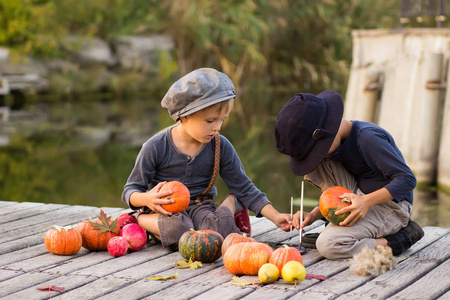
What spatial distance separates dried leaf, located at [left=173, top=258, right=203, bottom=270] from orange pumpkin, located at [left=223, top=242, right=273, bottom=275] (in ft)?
0.62

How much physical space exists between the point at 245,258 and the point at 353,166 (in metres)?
0.91

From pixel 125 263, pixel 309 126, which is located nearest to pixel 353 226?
pixel 309 126

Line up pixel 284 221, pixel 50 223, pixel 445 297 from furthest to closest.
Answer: pixel 50 223 → pixel 284 221 → pixel 445 297

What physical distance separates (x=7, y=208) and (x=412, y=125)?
580 centimetres

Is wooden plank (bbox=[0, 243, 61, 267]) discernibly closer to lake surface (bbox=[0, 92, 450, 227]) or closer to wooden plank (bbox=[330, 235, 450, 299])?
wooden plank (bbox=[330, 235, 450, 299])

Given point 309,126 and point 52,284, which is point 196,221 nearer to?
A: point 309,126

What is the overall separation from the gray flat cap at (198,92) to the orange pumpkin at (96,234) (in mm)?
722

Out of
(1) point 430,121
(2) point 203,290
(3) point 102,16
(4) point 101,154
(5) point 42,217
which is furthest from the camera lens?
(3) point 102,16

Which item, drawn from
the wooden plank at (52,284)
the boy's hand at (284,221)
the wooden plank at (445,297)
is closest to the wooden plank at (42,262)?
the wooden plank at (52,284)

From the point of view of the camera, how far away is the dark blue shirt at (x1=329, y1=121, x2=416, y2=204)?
359 centimetres

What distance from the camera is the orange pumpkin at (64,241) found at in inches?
144

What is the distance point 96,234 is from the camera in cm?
377

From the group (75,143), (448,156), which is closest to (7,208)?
(448,156)

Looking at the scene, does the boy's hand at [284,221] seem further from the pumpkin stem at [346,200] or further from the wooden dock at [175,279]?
the pumpkin stem at [346,200]
